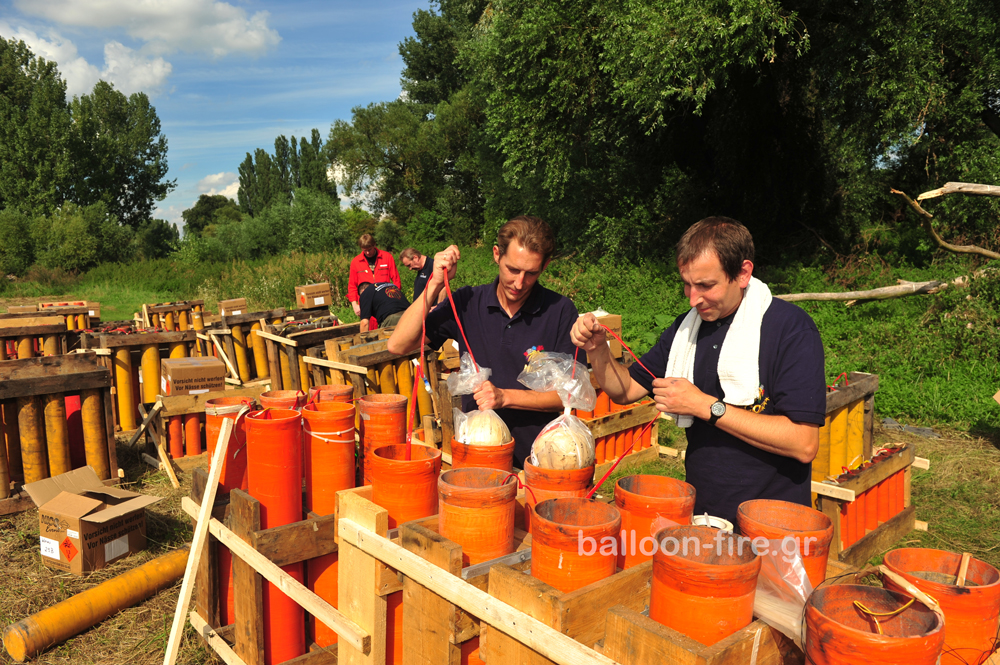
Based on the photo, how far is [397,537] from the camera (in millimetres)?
2334

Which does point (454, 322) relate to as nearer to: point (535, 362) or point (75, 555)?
point (535, 362)

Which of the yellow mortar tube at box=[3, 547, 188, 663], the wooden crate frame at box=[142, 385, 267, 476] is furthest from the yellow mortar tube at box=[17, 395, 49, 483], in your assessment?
the yellow mortar tube at box=[3, 547, 188, 663]

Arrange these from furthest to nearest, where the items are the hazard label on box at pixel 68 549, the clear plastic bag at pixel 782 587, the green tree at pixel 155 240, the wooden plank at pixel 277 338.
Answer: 1. the green tree at pixel 155 240
2. the wooden plank at pixel 277 338
3. the hazard label on box at pixel 68 549
4. the clear plastic bag at pixel 782 587

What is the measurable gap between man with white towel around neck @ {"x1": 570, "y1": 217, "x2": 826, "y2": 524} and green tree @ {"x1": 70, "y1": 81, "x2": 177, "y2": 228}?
54278 mm

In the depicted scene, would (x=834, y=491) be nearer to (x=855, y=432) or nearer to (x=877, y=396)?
(x=855, y=432)

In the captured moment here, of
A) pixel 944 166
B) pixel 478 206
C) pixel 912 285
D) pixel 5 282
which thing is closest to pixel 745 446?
pixel 912 285

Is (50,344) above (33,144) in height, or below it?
below

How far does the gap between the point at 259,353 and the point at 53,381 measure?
163 inches

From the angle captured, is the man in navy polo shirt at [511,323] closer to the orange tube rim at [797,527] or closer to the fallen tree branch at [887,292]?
the orange tube rim at [797,527]

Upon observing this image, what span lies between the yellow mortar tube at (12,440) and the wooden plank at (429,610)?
18.9ft

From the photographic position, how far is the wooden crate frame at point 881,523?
4832 millimetres

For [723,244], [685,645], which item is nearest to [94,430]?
[723,244]

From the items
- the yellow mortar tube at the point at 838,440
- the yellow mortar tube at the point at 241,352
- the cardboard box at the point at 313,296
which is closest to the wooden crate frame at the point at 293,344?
the yellow mortar tube at the point at 241,352

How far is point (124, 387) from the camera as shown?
8414mm
